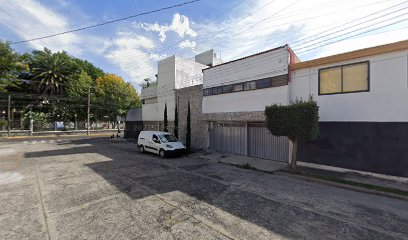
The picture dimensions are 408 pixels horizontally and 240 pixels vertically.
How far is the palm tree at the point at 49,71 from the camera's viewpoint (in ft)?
127

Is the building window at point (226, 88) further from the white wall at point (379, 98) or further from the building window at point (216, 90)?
the white wall at point (379, 98)

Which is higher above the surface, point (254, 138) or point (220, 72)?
point (220, 72)

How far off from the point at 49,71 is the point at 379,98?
48.8 metres

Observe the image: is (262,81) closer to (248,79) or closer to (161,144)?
(248,79)

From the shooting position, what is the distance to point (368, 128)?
31.3 feet

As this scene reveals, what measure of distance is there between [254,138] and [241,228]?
1006cm

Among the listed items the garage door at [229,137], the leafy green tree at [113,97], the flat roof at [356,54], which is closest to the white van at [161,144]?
the garage door at [229,137]

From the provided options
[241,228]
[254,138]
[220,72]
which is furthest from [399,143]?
[220,72]

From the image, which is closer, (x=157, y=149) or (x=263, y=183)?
(x=263, y=183)

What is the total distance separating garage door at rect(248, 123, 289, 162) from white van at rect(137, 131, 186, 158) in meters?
5.15

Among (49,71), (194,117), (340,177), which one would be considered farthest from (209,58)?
(49,71)

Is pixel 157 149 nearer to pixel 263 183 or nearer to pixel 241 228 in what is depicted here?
pixel 263 183

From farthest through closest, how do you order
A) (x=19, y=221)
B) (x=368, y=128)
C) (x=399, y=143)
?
1. (x=368, y=128)
2. (x=399, y=143)
3. (x=19, y=221)

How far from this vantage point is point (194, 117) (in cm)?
1873
